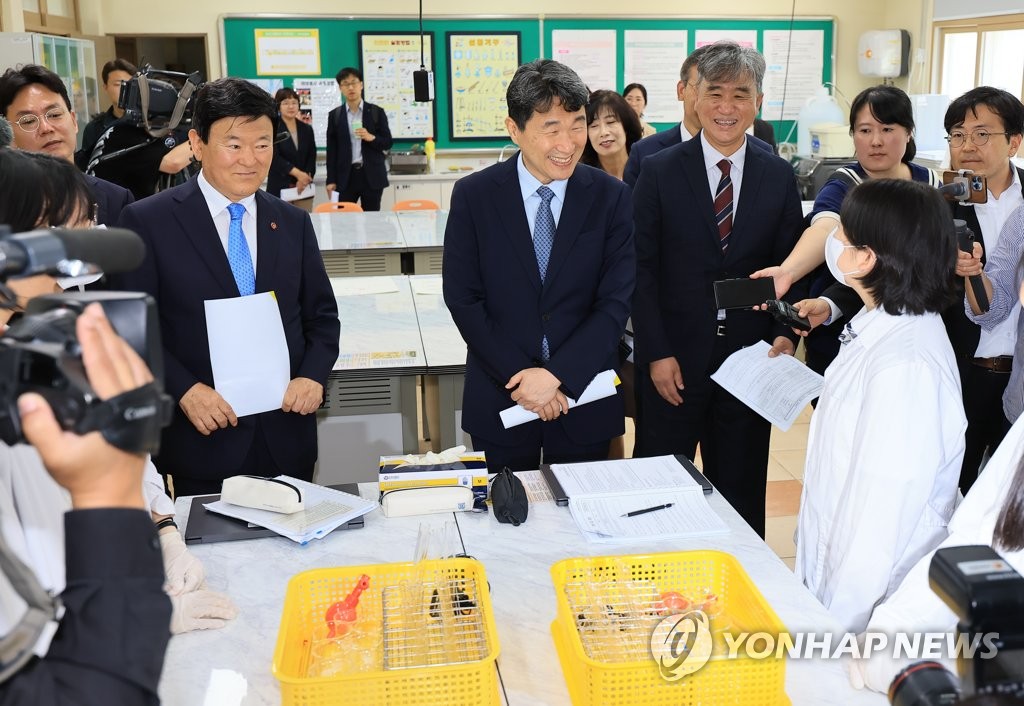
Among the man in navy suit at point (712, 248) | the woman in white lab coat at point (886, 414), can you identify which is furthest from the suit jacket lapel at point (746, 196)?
the woman in white lab coat at point (886, 414)

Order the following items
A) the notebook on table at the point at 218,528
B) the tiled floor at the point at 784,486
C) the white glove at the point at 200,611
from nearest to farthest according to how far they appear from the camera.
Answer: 1. the white glove at the point at 200,611
2. the notebook on table at the point at 218,528
3. the tiled floor at the point at 784,486

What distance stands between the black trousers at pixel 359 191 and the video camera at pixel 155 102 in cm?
528

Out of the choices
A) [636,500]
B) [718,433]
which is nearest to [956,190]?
[718,433]

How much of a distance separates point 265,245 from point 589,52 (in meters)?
7.86

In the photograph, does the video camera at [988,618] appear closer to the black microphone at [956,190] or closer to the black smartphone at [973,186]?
the black microphone at [956,190]

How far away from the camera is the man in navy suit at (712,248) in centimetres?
278

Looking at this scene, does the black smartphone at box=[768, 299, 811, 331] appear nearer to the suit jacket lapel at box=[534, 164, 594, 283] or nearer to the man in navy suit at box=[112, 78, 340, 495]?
the suit jacket lapel at box=[534, 164, 594, 283]

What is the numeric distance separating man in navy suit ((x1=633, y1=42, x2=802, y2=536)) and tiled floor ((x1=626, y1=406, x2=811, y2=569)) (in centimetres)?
53

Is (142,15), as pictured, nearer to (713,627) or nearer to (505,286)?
(505,286)

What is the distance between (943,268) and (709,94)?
4.05ft

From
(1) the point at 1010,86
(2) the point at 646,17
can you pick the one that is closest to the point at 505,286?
(1) the point at 1010,86

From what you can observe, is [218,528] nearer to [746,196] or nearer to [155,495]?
[155,495]

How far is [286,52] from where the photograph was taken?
9.21 meters

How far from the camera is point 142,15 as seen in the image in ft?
29.5
